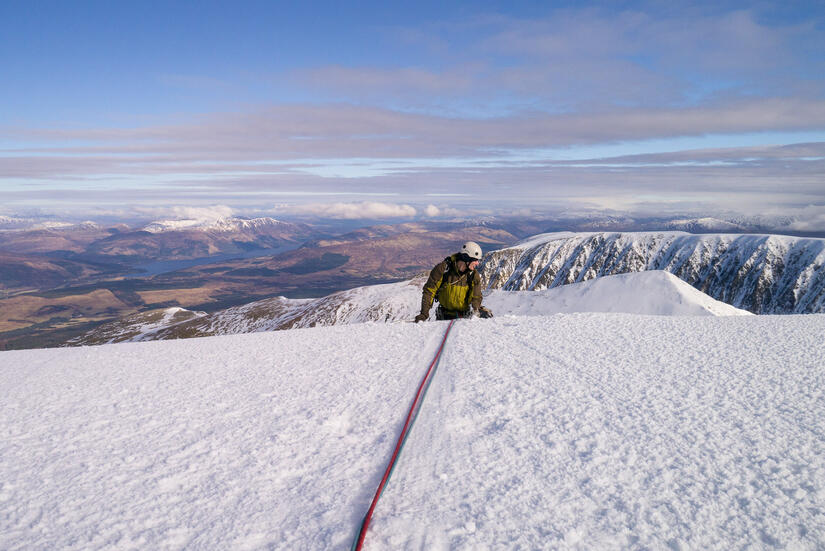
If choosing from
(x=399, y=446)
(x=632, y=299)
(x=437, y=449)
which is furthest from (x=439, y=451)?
(x=632, y=299)

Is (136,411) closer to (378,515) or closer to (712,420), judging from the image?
(378,515)

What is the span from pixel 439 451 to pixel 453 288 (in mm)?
9713

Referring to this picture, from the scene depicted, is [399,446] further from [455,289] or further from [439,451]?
[455,289]

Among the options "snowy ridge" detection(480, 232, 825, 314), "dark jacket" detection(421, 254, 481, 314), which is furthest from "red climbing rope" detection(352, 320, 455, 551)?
"snowy ridge" detection(480, 232, 825, 314)

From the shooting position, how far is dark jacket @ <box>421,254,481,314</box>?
47.4 ft

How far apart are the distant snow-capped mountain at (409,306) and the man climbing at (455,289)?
21.1m

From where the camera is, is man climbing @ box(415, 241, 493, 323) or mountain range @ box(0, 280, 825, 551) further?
man climbing @ box(415, 241, 493, 323)

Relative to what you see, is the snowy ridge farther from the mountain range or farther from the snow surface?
the mountain range

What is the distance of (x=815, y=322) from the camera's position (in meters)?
11.9

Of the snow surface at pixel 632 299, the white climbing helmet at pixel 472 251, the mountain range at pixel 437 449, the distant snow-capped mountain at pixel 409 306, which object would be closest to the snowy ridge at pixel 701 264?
the distant snow-capped mountain at pixel 409 306

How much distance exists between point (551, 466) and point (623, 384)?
341 cm

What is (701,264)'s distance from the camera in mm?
161750

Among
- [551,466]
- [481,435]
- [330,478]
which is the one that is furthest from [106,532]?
[551,466]

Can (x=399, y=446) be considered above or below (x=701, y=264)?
above
